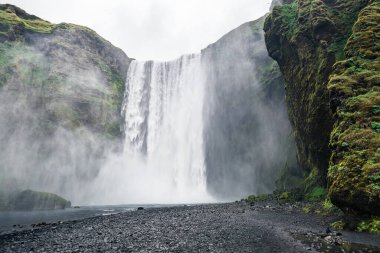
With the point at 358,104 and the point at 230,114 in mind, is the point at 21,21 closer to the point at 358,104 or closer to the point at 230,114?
the point at 230,114

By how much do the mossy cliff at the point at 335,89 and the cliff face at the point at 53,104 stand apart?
123ft

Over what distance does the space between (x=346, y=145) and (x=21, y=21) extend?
65.1 m

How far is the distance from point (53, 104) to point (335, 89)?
165ft

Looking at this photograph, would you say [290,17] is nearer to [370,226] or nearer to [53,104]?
[370,226]

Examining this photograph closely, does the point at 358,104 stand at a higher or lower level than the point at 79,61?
lower

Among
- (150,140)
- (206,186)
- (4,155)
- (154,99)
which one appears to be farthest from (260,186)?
(4,155)

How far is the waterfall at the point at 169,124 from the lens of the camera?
53.8 meters

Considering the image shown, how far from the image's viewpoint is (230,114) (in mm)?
53500

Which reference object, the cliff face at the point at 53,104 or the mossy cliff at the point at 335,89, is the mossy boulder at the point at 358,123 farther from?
the cliff face at the point at 53,104

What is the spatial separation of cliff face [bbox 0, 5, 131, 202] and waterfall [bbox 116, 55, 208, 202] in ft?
12.1

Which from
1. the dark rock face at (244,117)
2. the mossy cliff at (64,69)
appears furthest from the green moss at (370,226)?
the mossy cliff at (64,69)

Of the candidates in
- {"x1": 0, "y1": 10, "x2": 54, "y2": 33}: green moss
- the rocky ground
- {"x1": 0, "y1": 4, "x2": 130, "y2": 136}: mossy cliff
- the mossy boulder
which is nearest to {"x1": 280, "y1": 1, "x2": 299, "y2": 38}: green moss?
the mossy boulder

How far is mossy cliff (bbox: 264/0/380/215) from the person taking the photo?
44.6 feet

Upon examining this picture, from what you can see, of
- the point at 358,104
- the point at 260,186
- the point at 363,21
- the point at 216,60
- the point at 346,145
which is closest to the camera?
the point at 346,145
